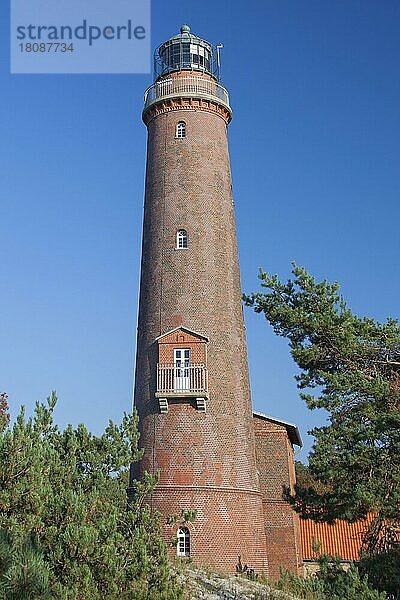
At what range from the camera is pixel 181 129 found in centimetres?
2312

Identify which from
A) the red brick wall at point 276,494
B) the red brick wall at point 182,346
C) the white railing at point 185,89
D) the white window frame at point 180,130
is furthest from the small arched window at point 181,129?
the red brick wall at point 276,494

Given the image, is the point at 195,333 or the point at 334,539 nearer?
the point at 195,333

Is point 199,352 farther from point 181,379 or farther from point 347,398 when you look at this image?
point 347,398

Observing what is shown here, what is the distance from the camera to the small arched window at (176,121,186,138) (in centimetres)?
2303

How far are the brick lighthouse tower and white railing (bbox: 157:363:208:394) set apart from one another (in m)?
0.03

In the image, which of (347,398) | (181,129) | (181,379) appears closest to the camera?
(347,398)

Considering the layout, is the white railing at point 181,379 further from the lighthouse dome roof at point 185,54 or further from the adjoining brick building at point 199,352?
the lighthouse dome roof at point 185,54

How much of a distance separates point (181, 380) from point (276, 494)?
6.37m

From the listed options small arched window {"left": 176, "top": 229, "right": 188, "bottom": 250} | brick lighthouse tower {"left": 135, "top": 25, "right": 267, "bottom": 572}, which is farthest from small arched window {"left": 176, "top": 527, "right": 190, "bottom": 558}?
small arched window {"left": 176, "top": 229, "right": 188, "bottom": 250}

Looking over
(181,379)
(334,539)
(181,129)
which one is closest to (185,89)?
(181,129)

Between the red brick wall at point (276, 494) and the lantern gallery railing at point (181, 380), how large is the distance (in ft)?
15.5

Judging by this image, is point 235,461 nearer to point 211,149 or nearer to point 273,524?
point 273,524

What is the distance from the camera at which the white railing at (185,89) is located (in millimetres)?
23203

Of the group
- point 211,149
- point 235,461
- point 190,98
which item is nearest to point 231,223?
point 211,149
